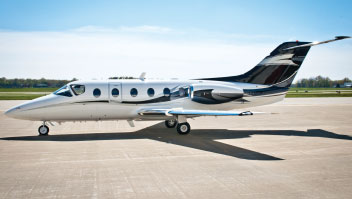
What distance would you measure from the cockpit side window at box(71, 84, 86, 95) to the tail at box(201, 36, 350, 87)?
7993 millimetres

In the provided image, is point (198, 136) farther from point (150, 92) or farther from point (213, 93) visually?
point (150, 92)

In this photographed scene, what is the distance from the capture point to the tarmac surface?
7051 mm

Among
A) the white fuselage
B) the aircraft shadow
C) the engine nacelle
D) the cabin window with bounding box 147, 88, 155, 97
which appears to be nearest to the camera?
the aircraft shadow

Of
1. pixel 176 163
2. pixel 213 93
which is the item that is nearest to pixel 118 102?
pixel 213 93

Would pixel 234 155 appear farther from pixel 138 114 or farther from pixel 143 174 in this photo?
pixel 138 114

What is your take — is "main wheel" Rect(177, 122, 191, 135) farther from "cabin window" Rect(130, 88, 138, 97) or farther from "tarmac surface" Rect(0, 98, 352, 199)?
"cabin window" Rect(130, 88, 138, 97)

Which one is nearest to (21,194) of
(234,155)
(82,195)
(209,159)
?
(82,195)

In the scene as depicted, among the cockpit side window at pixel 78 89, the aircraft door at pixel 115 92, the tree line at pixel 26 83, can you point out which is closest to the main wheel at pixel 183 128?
the aircraft door at pixel 115 92

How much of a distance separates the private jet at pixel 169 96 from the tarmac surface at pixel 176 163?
0.94m

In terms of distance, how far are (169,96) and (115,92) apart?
2.58 meters

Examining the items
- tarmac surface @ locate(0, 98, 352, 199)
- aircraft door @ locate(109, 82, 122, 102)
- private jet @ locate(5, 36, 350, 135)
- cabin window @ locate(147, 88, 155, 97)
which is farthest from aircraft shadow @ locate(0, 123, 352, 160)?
cabin window @ locate(147, 88, 155, 97)

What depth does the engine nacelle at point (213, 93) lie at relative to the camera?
15766mm

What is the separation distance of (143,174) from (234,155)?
133 inches

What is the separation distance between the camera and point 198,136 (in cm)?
1426
